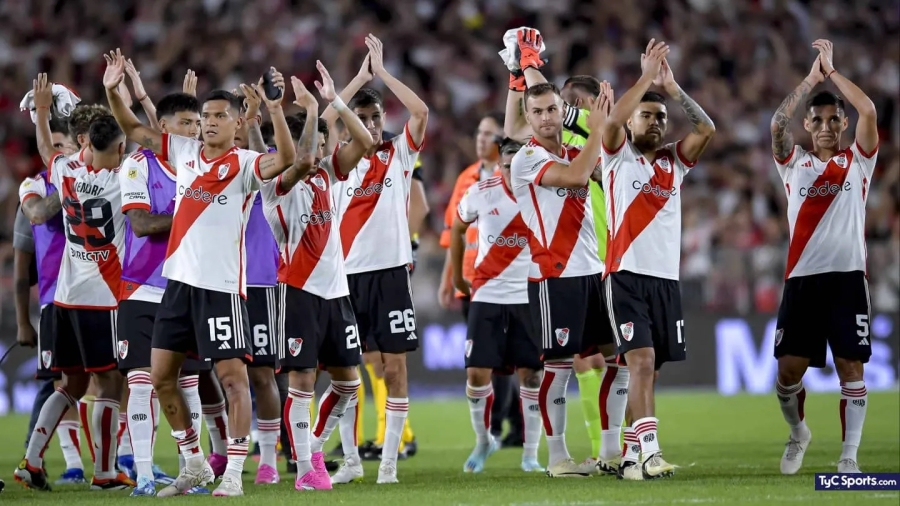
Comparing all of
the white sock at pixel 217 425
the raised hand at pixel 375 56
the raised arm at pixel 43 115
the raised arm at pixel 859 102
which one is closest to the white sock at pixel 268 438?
the white sock at pixel 217 425

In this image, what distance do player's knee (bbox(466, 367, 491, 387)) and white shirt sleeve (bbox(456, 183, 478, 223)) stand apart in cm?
128

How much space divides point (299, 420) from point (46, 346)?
220 cm

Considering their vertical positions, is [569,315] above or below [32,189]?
below

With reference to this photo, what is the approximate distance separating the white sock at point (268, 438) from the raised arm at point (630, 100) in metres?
2.93

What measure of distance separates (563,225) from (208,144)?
2.71 metres

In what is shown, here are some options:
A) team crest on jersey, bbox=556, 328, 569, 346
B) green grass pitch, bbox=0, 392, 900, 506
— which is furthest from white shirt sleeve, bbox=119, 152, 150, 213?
team crest on jersey, bbox=556, 328, 569, 346

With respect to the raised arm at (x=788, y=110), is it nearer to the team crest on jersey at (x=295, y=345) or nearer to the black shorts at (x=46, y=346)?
the team crest on jersey at (x=295, y=345)

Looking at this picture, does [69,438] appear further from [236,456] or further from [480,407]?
[480,407]

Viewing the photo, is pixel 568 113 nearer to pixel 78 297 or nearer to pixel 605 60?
pixel 78 297

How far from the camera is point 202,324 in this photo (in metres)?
7.86

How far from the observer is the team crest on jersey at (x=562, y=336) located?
9195mm

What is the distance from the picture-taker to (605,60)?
981 inches

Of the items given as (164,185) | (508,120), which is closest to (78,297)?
(164,185)

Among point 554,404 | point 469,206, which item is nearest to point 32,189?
point 469,206
